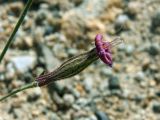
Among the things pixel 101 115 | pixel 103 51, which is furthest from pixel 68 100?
pixel 103 51

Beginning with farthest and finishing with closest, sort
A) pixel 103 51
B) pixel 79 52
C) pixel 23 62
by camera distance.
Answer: pixel 79 52 → pixel 23 62 → pixel 103 51

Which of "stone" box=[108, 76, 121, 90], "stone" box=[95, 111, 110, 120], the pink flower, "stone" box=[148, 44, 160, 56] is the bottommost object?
the pink flower

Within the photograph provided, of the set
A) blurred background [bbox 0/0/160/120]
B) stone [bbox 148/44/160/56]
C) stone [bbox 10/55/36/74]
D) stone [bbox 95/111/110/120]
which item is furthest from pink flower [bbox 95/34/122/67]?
stone [bbox 148/44/160/56]

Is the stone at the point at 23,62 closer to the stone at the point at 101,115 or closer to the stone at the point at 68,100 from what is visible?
the stone at the point at 68,100

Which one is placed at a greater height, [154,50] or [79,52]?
[79,52]

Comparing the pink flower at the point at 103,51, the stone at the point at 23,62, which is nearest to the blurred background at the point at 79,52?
the stone at the point at 23,62

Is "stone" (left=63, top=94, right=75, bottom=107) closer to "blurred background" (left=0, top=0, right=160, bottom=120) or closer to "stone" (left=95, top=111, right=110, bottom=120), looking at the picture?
"blurred background" (left=0, top=0, right=160, bottom=120)

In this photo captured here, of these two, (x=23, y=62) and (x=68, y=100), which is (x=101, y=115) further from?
(x=23, y=62)

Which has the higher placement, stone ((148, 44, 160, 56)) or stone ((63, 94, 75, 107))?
stone ((148, 44, 160, 56))

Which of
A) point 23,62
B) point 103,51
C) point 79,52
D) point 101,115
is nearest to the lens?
point 103,51

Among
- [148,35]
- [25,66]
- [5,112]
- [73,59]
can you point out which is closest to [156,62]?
[148,35]
